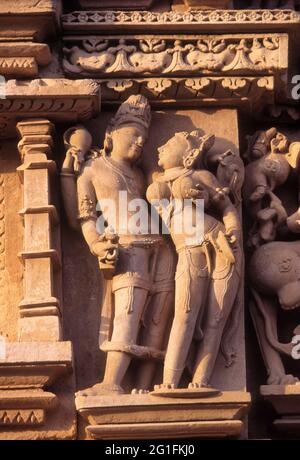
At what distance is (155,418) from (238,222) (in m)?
1.09

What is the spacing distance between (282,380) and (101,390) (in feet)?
2.91

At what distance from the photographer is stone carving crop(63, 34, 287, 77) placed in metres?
14.0

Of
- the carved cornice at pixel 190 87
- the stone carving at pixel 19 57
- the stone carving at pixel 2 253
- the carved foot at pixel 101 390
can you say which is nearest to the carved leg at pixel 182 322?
the carved foot at pixel 101 390

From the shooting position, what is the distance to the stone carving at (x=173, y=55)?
45.8 feet

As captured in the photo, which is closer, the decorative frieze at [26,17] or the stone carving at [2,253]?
the stone carving at [2,253]

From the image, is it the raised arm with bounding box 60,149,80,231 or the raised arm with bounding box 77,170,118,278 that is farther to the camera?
the raised arm with bounding box 60,149,80,231

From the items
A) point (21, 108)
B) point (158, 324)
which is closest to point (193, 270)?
point (158, 324)

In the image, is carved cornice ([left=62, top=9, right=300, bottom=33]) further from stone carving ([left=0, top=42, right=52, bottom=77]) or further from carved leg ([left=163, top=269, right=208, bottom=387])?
carved leg ([left=163, top=269, right=208, bottom=387])

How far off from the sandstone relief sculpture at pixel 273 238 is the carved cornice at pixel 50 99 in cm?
88

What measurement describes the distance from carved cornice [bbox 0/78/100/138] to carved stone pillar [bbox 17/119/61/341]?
6 centimetres

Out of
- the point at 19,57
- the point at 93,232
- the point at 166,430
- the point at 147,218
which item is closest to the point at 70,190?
the point at 93,232

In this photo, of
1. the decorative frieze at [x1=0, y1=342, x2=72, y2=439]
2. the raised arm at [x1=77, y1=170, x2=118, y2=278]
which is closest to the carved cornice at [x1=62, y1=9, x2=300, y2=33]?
the raised arm at [x1=77, y1=170, x2=118, y2=278]

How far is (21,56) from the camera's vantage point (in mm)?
13891

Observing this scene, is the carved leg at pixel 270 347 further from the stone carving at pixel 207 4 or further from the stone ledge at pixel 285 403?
the stone carving at pixel 207 4
